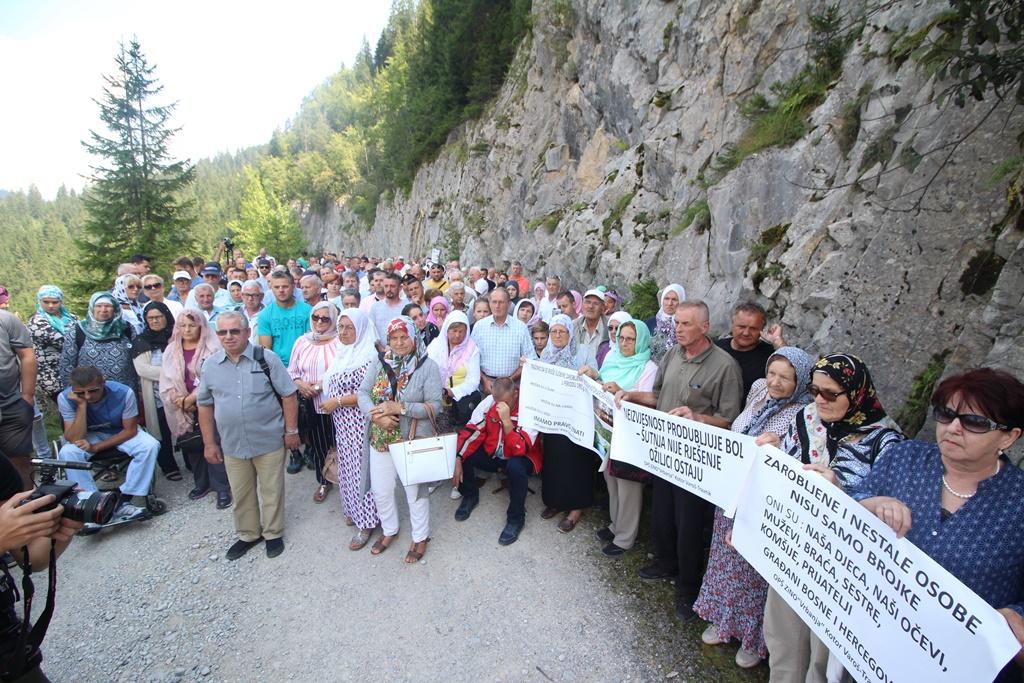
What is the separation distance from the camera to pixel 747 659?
3.43m

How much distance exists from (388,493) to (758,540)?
3373 mm

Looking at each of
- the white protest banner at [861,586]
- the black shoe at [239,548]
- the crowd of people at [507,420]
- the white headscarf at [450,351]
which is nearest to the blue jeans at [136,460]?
the crowd of people at [507,420]

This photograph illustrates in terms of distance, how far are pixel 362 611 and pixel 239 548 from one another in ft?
5.58

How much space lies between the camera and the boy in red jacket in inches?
199

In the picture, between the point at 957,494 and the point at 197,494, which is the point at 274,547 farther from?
the point at 957,494

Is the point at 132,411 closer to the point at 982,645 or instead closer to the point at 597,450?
the point at 597,450

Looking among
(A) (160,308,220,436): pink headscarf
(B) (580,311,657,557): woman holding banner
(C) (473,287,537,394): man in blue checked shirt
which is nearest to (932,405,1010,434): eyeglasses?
(B) (580,311,657,557): woman holding banner

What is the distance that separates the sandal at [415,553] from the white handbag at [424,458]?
74 centimetres

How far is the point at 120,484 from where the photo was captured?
218 inches

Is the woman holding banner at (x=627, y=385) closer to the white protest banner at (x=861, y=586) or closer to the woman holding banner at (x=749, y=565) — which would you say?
the woman holding banner at (x=749, y=565)

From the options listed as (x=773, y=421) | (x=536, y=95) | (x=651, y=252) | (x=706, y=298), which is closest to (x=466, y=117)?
(x=536, y=95)

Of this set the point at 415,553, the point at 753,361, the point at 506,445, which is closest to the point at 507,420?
the point at 506,445

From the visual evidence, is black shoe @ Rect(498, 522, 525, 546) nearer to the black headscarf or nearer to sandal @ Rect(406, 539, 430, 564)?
sandal @ Rect(406, 539, 430, 564)

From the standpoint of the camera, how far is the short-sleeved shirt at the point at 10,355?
16.0 ft
